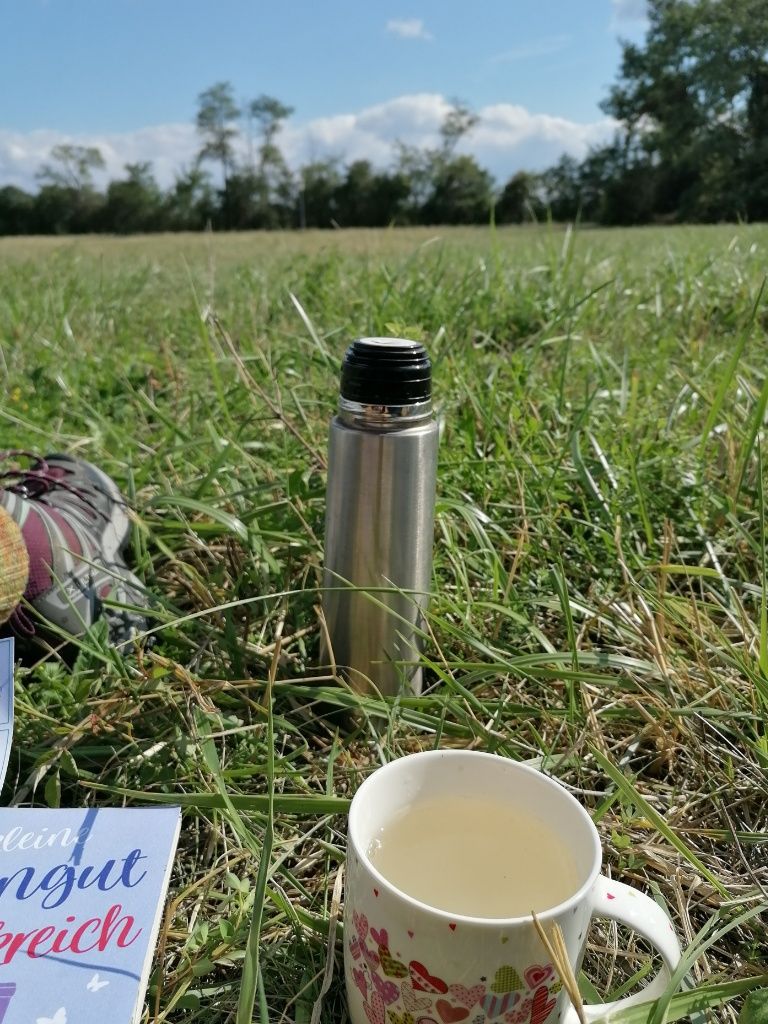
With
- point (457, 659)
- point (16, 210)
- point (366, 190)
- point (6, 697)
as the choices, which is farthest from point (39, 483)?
point (16, 210)

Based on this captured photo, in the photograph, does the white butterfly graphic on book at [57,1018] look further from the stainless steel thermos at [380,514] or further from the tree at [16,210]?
the tree at [16,210]

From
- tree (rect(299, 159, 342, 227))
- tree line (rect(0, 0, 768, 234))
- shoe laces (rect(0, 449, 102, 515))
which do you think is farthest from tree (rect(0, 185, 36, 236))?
shoe laces (rect(0, 449, 102, 515))

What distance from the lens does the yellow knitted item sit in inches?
47.7

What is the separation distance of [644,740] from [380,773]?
1.72 feet

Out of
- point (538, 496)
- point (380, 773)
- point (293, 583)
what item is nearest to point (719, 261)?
point (538, 496)

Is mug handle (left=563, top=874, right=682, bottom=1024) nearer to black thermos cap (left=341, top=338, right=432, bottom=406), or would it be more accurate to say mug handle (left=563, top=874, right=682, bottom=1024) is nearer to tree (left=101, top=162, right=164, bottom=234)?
black thermos cap (left=341, top=338, right=432, bottom=406)

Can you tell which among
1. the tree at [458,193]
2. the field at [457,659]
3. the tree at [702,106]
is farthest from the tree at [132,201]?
the field at [457,659]

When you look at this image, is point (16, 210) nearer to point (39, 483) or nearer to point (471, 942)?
point (39, 483)

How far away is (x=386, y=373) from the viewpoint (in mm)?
1041

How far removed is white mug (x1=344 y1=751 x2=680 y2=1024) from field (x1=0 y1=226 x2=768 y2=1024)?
0.29 feet

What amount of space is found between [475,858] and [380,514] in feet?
1.62

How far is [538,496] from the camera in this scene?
1.55 m

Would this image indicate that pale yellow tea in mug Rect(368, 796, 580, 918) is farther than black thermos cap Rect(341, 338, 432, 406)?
No

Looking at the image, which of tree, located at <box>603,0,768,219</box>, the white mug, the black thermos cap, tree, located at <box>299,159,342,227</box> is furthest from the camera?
tree, located at <box>299,159,342,227</box>
